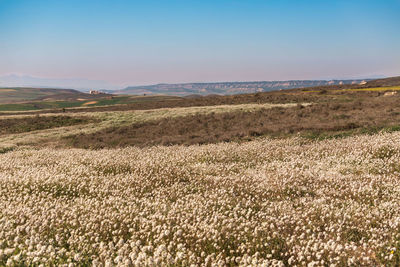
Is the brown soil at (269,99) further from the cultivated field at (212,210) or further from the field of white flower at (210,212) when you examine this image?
the field of white flower at (210,212)

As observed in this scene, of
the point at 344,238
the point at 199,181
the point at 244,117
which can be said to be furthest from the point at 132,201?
the point at 244,117

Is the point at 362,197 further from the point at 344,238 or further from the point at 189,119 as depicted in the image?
the point at 189,119

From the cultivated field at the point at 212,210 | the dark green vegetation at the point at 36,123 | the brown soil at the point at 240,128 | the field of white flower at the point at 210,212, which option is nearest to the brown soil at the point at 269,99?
the brown soil at the point at 240,128

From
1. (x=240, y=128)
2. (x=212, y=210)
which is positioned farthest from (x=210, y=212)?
(x=240, y=128)

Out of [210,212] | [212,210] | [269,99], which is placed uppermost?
[269,99]

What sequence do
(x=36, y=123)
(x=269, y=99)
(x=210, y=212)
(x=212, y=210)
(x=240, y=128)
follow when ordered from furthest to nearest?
(x=269, y=99) < (x=36, y=123) < (x=240, y=128) < (x=212, y=210) < (x=210, y=212)

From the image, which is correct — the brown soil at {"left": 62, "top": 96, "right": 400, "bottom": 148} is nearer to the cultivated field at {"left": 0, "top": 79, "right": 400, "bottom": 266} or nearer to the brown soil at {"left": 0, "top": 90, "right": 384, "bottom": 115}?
the cultivated field at {"left": 0, "top": 79, "right": 400, "bottom": 266}

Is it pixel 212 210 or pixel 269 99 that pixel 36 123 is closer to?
pixel 269 99

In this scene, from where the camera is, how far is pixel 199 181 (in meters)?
9.22

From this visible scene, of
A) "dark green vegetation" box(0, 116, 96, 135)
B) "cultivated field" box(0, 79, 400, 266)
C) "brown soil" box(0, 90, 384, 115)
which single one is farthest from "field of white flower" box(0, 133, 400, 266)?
"brown soil" box(0, 90, 384, 115)

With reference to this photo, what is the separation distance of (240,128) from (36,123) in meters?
29.8

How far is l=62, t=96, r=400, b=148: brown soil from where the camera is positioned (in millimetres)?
20188

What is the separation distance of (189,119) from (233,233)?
1103 inches

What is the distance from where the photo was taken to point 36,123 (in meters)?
39.6
